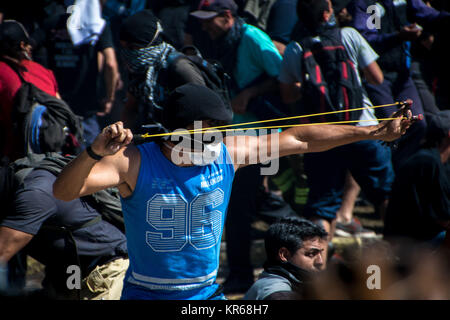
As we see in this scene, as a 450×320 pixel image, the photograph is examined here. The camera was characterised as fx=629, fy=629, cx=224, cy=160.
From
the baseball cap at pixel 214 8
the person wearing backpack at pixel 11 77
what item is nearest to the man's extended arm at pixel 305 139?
the baseball cap at pixel 214 8

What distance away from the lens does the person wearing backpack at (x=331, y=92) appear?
195 inches

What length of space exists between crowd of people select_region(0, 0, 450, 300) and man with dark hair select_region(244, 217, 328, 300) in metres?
0.01

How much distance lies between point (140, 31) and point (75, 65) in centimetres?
159

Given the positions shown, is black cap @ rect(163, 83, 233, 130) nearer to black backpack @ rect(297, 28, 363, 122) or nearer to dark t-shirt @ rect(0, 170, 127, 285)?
dark t-shirt @ rect(0, 170, 127, 285)

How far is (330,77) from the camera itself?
16.3 ft

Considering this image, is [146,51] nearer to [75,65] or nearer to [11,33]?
[11,33]

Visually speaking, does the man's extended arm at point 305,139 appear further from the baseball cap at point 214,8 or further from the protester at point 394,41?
the baseball cap at point 214,8

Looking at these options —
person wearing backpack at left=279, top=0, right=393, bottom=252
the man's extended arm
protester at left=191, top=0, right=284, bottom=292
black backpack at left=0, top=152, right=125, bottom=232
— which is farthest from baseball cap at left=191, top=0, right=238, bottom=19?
the man's extended arm

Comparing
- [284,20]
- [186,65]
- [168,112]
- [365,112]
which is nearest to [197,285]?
[168,112]

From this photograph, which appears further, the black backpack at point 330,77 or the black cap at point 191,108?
the black backpack at point 330,77

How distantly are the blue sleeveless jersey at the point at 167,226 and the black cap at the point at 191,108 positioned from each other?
187mm

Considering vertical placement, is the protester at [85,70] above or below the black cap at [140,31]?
below
